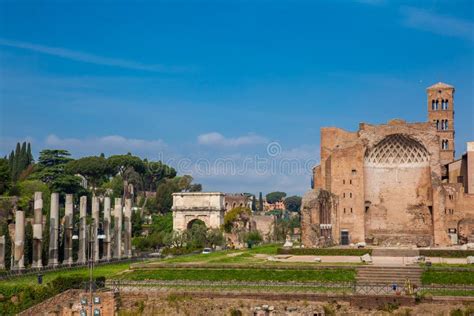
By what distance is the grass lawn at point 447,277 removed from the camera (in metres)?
38.4

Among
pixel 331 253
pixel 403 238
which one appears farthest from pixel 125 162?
pixel 331 253

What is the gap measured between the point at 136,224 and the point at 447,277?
187ft

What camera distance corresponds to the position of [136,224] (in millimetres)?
90875

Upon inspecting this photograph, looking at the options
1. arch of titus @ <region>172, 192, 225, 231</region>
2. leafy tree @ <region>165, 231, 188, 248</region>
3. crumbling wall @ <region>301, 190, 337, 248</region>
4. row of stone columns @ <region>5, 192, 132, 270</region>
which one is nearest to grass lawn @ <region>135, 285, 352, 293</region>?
row of stone columns @ <region>5, 192, 132, 270</region>

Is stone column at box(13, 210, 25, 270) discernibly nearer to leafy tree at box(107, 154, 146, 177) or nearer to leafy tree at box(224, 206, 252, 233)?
leafy tree at box(224, 206, 252, 233)

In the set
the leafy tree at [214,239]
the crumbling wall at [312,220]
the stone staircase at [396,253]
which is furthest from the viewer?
the leafy tree at [214,239]

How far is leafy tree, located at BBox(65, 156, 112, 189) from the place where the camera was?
107688 millimetres

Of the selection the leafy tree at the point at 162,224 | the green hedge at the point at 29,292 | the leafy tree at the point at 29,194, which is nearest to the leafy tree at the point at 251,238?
the leafy tree at the point at 162,224

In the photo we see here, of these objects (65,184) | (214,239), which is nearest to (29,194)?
(65,184)

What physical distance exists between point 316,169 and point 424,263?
28133mm

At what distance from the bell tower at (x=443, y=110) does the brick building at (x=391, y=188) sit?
1458cm

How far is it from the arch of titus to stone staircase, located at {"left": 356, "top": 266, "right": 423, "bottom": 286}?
4550 cm

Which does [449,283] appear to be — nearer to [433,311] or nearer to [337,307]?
[433,311]

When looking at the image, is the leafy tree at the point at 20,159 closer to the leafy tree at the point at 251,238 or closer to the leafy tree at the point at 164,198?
the leafy tree at the point at 164,198
